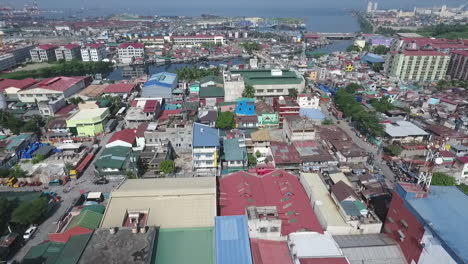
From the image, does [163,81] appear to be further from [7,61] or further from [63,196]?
[7,61]

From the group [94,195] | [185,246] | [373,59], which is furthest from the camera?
[373,59]

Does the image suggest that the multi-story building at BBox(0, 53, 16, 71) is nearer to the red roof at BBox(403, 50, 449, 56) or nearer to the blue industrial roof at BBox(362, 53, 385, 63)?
the blue industrial roof at BBox(362, 53, 385, 63)

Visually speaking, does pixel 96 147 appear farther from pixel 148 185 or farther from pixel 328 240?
pixel 328 240

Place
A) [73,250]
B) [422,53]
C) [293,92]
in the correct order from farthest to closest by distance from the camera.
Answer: [422,53], [293,92], [73,250]

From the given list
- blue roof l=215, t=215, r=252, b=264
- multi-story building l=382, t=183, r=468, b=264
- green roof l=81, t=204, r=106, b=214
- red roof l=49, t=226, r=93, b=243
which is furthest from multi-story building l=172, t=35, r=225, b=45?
multi-story building l=382, t=183, r=468, b=264

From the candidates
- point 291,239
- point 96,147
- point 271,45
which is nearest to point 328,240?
point 291,239

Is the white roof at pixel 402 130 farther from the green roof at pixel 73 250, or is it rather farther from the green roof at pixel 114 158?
the green roof at pixel 73 250

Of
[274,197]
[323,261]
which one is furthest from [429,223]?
[274,197]
